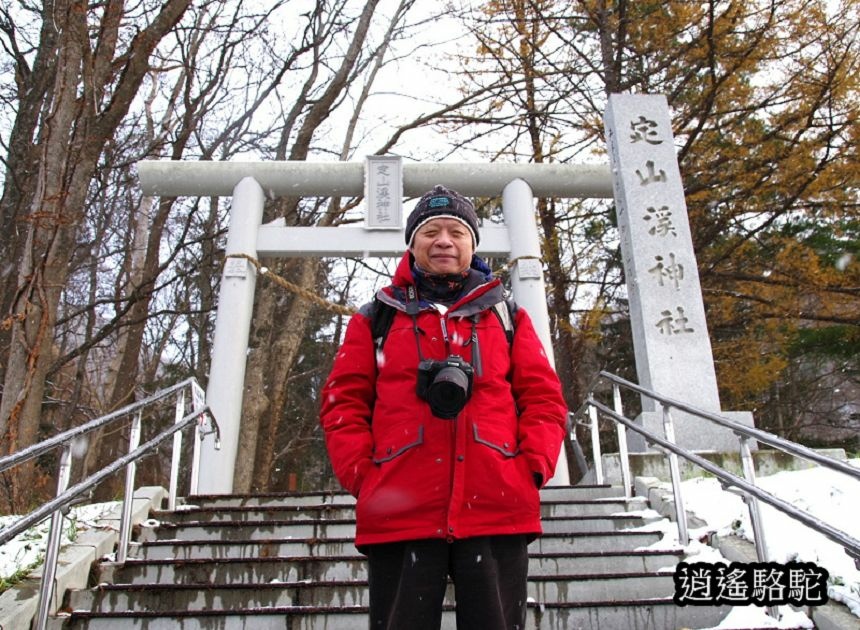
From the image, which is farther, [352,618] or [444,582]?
[352,618]

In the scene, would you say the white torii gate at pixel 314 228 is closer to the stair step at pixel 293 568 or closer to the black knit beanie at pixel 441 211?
the stair step at pixel 293 568

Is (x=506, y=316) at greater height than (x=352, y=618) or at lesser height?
greater

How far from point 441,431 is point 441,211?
2.58 ft

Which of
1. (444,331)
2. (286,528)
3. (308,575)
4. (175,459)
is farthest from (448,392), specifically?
(175,459)

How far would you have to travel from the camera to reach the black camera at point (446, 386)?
1.89 metres

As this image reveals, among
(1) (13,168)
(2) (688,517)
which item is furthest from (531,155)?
(2) (688,517)

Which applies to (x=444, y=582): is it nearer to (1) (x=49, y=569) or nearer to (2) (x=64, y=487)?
(1) (x=49, y=569)

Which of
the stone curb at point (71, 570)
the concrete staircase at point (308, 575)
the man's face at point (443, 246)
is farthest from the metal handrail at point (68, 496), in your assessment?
the man's face at point (443, 246)

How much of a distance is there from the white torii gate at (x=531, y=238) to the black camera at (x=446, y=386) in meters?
4.06

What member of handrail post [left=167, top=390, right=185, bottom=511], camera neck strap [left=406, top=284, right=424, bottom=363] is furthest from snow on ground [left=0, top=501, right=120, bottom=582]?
camera neck strap [left=406, top=284, right=424, bottom=363]

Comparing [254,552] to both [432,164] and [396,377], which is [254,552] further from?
[432,164]

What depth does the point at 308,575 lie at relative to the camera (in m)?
3.82

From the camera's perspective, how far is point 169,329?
14172mm

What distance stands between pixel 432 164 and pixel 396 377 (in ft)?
20.6
